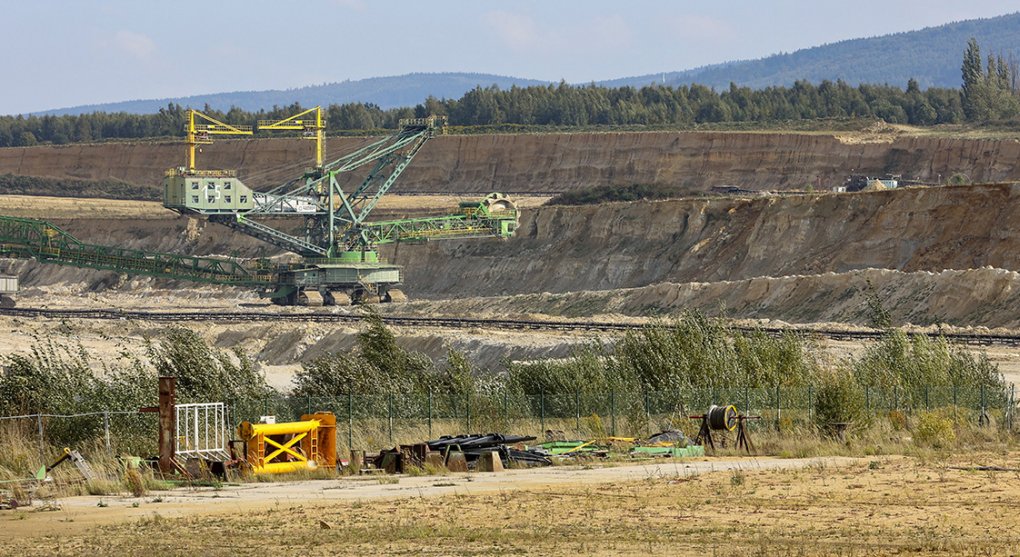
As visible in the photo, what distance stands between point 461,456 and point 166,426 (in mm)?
4756

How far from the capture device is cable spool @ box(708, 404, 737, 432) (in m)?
29.5

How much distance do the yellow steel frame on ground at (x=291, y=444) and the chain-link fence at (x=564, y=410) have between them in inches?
86.1

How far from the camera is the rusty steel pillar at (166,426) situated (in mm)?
26094

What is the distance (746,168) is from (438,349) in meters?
60.4

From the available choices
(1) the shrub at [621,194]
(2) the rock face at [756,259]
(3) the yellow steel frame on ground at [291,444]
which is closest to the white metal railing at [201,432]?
(3) the yellow steel frame on ground at [291,444]

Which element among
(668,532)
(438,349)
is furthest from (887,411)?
(438,349)

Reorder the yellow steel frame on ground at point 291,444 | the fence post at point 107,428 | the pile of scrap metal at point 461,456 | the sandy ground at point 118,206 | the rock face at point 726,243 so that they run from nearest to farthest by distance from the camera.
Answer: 1. the yellow steel frame on ground at point 291,444
2. the fence post at point 107,428
3. the pile of scrap metal at point 461,456
4. the rock face at point 726,243
5. the sandy ground at point 118,206

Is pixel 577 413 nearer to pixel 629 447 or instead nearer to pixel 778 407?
pixel 629 447

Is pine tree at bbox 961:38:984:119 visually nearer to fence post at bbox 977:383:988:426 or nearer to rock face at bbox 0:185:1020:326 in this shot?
rock face at bbox 0:185:1020:326

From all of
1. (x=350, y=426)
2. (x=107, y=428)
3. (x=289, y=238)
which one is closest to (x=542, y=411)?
(x=350, y=426)

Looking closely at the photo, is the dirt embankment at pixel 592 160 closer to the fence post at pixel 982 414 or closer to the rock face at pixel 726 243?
the rock face at pixel 726 243

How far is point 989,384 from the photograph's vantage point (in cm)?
3722

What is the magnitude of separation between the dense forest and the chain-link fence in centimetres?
9049

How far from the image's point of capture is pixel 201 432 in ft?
96.1
